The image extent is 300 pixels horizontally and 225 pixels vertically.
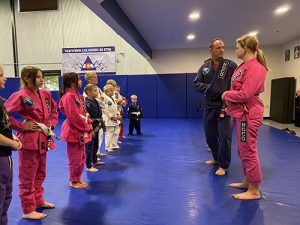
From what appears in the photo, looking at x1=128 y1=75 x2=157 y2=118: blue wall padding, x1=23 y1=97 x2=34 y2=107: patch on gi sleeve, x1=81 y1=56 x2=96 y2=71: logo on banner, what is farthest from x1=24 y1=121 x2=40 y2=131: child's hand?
x1=81 y1=56 x2=96 y2=71: logo on banner

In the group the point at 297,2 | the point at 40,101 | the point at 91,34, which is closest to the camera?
the point at 40,101

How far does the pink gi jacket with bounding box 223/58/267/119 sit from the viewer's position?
2299 millimetres

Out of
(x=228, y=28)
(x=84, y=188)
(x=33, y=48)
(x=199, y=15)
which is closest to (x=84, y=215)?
(x=84, y=188)

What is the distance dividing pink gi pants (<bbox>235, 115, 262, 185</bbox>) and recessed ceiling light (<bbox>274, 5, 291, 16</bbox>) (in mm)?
4154

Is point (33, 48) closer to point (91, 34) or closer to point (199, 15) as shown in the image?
point (91, 34)

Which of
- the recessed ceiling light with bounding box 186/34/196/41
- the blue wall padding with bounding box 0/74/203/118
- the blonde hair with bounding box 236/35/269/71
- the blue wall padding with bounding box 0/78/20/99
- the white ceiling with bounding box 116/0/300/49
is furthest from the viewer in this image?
the blue wall padding with bounding box 0/78/20/99

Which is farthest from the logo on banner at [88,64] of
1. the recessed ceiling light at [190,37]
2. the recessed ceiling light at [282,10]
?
the recessed ceiling light at [282,10]

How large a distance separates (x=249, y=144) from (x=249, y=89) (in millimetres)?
537

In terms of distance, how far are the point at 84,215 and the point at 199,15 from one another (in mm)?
5053

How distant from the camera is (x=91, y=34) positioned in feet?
35.2

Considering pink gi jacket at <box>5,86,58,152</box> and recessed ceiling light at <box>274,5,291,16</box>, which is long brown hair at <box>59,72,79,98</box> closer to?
pink gi jacket at <box>5,86,58,152</box>

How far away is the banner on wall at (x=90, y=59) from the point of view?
34.8ft

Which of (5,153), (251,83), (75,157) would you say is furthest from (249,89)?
(5,153)

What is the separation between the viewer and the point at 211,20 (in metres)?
6.14
